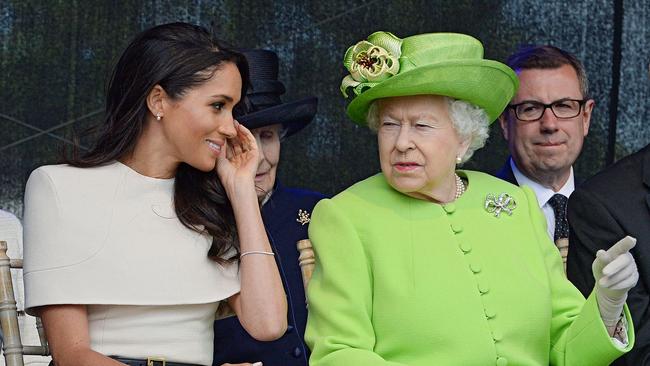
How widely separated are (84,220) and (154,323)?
1.09 feet

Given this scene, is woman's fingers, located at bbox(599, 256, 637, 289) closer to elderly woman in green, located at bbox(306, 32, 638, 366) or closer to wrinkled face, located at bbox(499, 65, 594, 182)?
elderly woman in green, located at bbox(306, 32, 638, 366)

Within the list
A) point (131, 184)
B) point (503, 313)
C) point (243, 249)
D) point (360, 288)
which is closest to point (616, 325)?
point (503, 313)

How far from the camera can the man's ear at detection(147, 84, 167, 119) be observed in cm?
433

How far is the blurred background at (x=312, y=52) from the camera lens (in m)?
5.61

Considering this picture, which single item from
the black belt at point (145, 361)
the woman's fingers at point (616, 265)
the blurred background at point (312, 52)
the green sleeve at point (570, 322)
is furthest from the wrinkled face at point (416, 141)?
the blurred background at point (312, 52)

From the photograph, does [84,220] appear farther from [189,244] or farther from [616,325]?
[616,325]

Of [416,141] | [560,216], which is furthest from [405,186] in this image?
[560,216]

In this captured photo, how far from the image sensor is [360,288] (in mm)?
4184

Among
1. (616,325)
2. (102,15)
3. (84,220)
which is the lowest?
(616,325)

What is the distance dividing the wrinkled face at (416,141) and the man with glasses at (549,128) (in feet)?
3.29

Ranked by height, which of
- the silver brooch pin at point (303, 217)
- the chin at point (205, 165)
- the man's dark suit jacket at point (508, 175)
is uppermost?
→ the chin at point (205, 165)

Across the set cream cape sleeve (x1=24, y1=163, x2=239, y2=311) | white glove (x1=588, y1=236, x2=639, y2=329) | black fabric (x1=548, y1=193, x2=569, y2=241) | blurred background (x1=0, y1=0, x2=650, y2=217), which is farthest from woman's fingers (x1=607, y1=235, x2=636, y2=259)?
blurred background (x1=0, y1=0, x2=650, y2=217)

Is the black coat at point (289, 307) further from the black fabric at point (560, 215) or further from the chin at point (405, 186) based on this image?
the black fabric at point (560, 215)

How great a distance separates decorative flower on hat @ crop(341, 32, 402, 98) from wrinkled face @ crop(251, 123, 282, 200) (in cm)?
68
